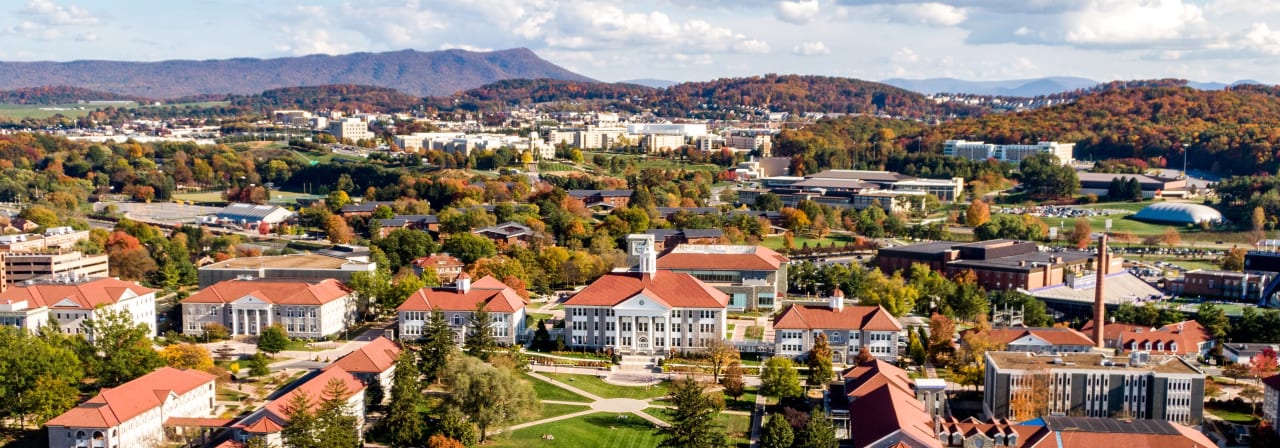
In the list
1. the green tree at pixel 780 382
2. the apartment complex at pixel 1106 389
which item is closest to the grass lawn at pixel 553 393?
the green tree at pixel 780 382

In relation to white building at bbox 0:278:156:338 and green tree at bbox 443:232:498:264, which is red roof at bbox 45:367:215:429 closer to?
white building at bbox 0:278:156:338

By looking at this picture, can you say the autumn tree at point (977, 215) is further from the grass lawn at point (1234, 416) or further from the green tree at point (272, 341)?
the green tree at point (272, 341)

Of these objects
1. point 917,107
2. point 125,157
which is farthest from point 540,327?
point 917,107

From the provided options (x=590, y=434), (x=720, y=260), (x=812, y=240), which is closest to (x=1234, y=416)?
(x=590, y=434)

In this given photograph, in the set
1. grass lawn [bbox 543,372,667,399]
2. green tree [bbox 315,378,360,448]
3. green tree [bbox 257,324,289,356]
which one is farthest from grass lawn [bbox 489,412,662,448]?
green tree [bbox 257,324,289,356]

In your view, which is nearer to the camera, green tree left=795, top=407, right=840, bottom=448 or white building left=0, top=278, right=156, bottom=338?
green tree left=795, top=407, right=840, bottom=448
